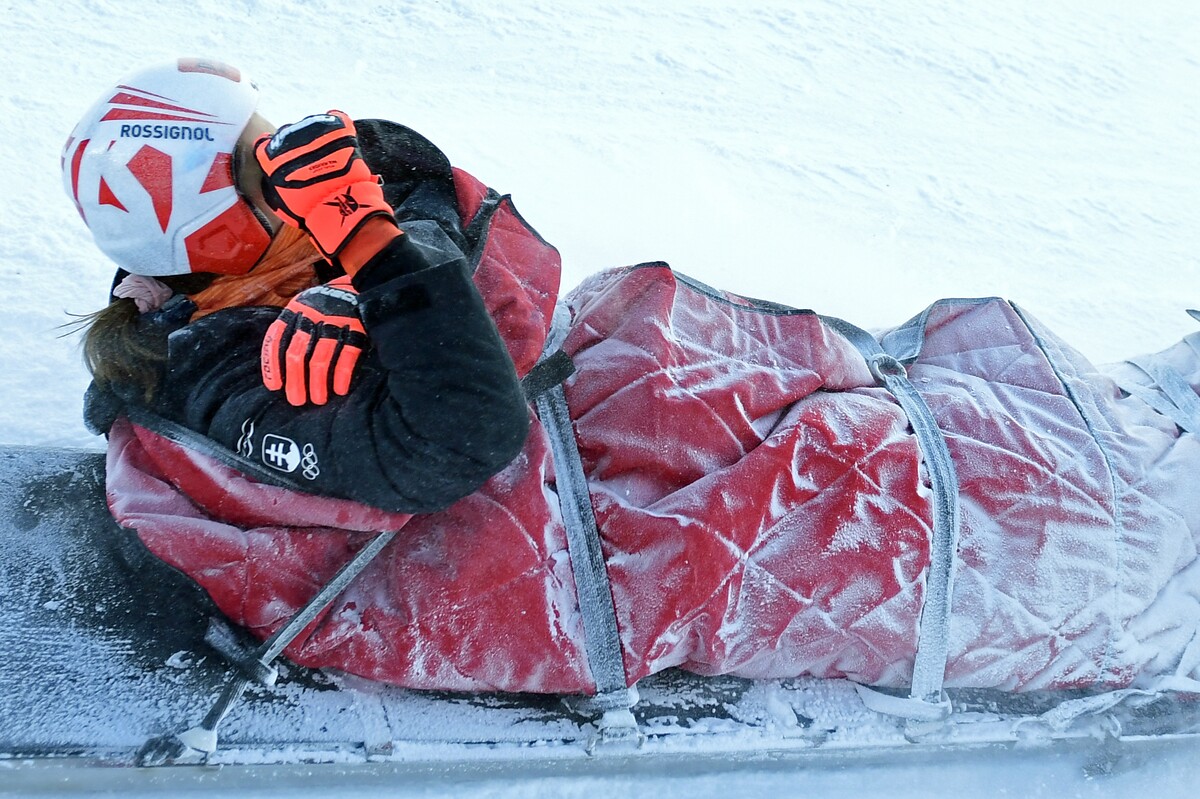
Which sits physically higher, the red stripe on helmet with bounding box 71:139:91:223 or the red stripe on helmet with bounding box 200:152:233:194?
the red stripe on helmet with bounding box 200:152:233:194

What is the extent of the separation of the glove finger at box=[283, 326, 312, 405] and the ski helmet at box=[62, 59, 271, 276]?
0.31m

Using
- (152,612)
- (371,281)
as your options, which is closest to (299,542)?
(152,612)

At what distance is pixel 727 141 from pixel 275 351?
3028 millimetres

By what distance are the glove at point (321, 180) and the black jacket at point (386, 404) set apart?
7cm

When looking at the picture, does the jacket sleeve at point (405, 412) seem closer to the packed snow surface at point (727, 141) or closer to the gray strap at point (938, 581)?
the gray strap at point (938, 581)


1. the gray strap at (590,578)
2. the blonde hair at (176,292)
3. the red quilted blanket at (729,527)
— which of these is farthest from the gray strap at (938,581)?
the blonde hair at (176,292)

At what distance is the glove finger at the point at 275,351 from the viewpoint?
1.25 meters

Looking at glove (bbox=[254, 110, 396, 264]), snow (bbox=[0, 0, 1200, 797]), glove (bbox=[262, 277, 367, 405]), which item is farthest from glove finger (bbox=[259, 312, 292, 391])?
snow (bbox=[0, 0, 1200, 797])

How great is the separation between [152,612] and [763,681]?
1.08 m

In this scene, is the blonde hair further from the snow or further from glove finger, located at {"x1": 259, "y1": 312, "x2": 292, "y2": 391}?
the snow

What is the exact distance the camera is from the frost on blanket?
1371 millimetres

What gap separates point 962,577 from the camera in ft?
4.95

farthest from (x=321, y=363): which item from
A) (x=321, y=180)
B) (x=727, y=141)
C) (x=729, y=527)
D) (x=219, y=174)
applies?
(x=727, y=141)

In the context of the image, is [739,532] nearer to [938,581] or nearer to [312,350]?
[938,581]
